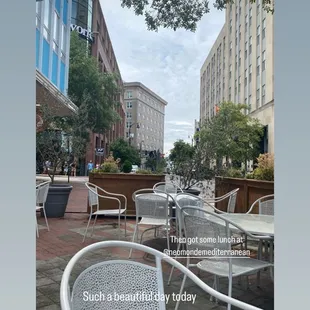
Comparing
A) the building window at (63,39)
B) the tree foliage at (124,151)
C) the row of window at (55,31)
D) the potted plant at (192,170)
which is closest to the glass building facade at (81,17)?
the building window at (63,39)

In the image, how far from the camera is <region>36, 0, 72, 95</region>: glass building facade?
7734 mm

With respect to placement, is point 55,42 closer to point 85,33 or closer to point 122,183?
point 122,183

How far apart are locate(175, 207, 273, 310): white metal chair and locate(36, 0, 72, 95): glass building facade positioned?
20.8ft

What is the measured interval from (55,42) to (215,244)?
8.53 m

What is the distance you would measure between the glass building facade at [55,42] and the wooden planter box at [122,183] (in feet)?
11.0

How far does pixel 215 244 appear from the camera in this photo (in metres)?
1.92

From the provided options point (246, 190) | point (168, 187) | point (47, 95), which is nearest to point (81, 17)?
point (47, 95)

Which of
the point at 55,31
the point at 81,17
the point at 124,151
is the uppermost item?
the point at 81,17
